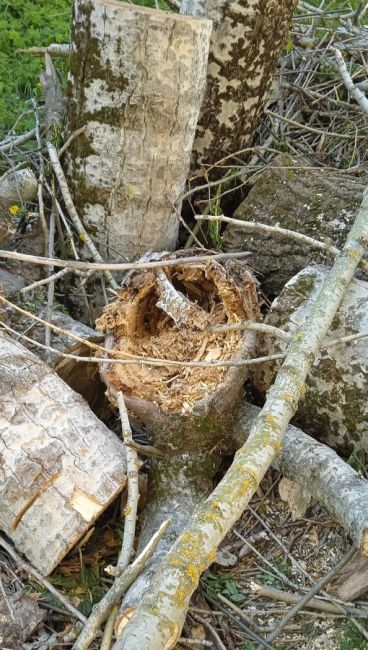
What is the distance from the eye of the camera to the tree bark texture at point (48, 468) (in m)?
2.20

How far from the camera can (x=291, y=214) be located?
10.1 ft

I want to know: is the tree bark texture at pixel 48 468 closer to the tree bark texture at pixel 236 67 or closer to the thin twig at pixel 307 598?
the thin twig at pixel 307 598

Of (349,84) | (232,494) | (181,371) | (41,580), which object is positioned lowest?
(41,580)

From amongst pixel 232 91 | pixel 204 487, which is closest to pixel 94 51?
pixel 232 91

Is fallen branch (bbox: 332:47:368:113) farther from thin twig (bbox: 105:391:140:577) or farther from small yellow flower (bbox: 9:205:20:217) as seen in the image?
thin twig (bbox: 105:391:140:577)

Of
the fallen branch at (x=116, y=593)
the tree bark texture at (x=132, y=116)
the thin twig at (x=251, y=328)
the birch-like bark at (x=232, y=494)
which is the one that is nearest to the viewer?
the birch-like bark at (x=232, y=494)

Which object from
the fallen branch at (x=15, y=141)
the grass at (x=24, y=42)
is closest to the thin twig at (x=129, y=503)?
the fallen branch at (x=15, y=141)

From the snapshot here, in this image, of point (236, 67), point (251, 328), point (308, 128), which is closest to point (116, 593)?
point (251, 328)

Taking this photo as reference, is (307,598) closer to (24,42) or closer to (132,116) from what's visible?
(132,116)

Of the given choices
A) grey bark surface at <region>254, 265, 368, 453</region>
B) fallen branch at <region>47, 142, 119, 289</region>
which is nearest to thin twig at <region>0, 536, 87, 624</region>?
grey bark surface at <region>254, 265, 368, 453</region>

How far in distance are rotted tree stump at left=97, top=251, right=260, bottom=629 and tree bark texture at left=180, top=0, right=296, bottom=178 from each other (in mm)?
913

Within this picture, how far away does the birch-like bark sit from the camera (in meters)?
1.48

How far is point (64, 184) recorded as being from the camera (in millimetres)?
3088

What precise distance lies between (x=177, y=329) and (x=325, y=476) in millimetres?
898
